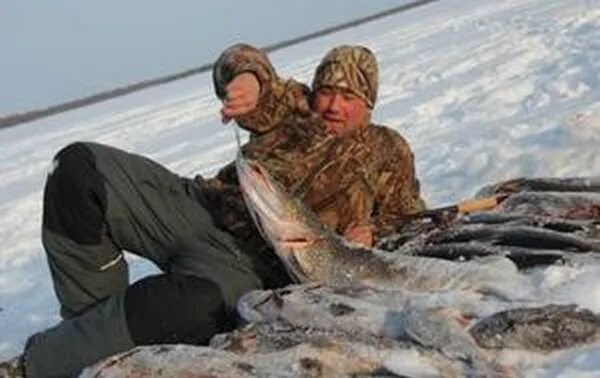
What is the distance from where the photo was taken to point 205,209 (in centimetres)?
557

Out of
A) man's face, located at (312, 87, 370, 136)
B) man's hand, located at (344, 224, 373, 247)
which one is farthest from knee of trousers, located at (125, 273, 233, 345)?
man's face, located at (312, 87, 370, 136)

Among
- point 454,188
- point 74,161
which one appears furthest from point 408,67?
point 74,161

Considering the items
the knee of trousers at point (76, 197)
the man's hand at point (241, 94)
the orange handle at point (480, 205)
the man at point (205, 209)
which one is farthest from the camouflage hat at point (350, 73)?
the knee of trousers at point (76, 197)

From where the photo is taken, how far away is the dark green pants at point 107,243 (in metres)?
5.03

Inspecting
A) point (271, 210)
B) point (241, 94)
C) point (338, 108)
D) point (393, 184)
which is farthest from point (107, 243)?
point (393, 184)

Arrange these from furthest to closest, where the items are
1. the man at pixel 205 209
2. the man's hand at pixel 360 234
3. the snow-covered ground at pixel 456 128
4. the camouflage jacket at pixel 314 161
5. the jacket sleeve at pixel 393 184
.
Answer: the snow-covered ground at pixel 456 128 → the jacket sleeve at pixel 393 184 → the camouflage jacket at pixel 314 161 → the man's hand at pixel 360 234 → the man at pixel 205 209

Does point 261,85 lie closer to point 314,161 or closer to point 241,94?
point 241,94

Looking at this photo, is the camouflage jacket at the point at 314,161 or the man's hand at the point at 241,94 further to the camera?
the man's hand at the point at 241,94

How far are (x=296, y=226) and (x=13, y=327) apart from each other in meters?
3.15

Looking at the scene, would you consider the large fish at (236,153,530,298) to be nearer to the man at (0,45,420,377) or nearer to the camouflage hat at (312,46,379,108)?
the man at (0,45,420,377)

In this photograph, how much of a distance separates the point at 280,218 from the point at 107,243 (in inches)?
36.5

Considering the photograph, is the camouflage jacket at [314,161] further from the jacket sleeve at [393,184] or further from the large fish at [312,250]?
the large fish at [312,250]

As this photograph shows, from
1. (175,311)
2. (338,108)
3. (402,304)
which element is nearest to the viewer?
(402,304)

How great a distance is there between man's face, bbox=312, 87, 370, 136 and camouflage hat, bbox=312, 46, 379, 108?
0.03 meters
